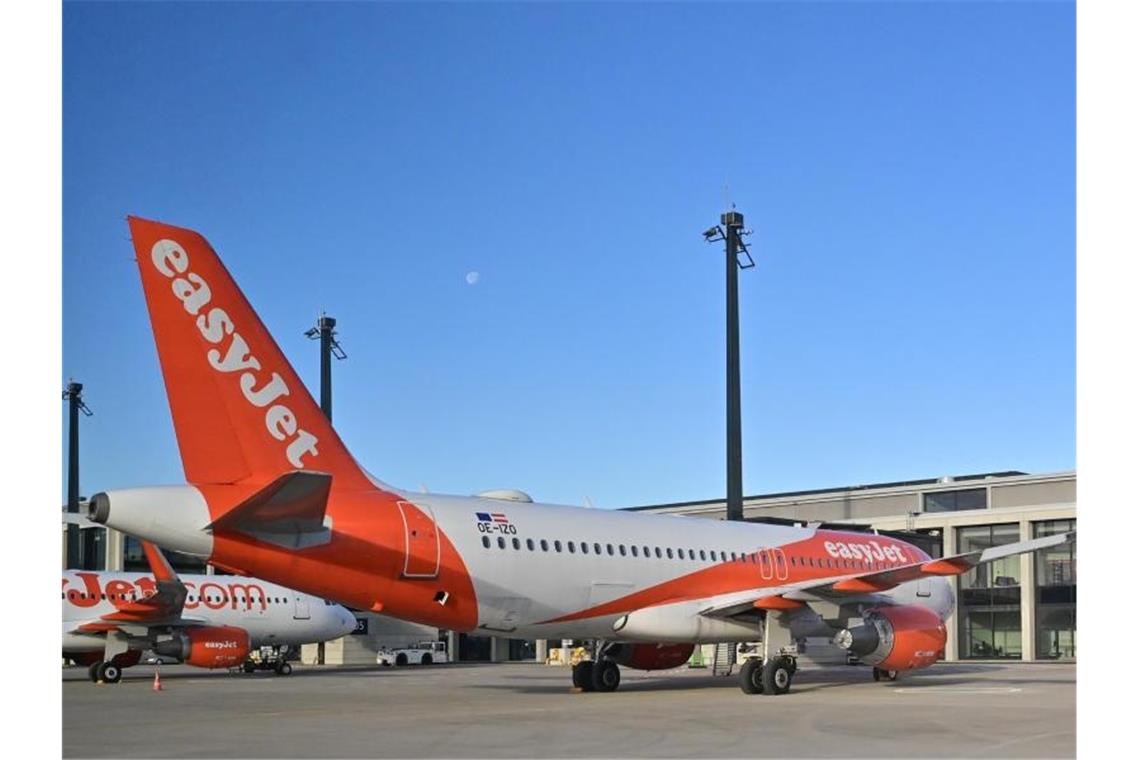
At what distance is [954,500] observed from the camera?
57500 millimetres

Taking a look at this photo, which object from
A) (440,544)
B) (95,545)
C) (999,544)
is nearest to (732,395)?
(999,544)

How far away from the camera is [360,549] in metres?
19.8

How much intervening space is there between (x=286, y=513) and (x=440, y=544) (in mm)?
3439

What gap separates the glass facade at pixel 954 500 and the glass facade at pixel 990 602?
12.3 feet

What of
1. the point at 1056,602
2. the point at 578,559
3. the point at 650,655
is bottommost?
the point at 1056,602

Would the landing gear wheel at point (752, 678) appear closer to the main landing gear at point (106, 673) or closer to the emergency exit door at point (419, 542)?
the emergency exit door at point (419, 542)

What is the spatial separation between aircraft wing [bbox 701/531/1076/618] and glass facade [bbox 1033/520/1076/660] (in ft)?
93.6

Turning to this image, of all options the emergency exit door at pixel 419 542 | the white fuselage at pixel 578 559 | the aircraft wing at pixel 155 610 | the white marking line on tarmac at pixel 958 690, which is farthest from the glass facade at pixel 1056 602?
the emergency exit door at pixel 419 542

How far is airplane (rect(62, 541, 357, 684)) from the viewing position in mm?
38719

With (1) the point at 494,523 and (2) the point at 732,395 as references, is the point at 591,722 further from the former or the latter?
(2) the point at 732,395
